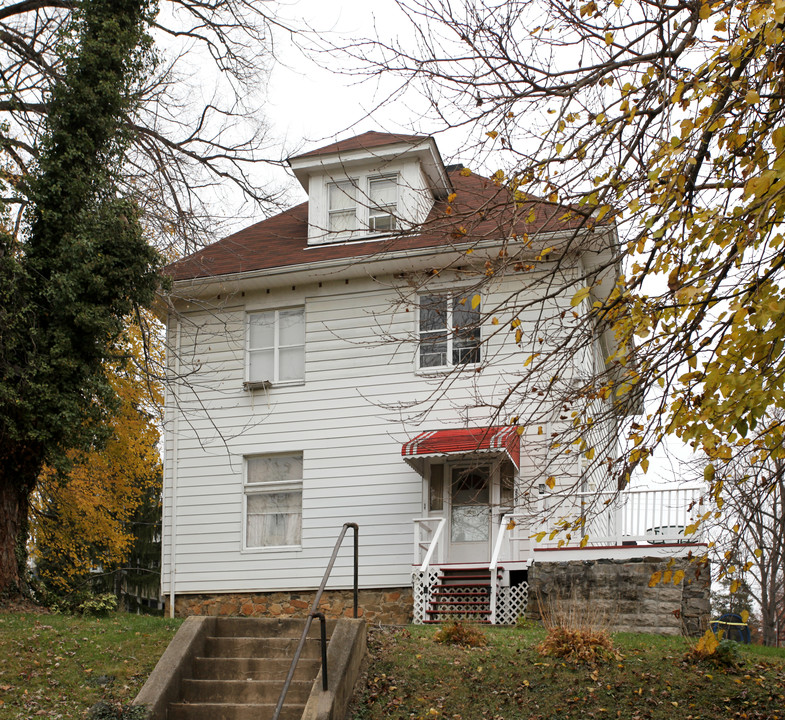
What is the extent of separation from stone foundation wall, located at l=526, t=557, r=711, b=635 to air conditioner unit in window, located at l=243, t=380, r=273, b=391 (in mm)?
6220

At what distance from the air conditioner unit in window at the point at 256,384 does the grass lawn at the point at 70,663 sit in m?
6.66

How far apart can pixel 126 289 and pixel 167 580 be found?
22.6ft

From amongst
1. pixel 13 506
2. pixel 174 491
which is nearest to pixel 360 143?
pixel 174 491

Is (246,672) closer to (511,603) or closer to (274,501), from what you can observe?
(511,603)

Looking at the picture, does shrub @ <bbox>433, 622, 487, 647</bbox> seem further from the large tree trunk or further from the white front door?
the large tree trunk

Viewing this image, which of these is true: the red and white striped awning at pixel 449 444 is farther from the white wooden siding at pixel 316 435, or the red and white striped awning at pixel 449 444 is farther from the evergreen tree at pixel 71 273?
the evergreen tree at pixel 71 273

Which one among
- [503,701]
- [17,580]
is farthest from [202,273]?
[503,701]

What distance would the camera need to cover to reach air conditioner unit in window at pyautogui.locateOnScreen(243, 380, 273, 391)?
693 inches

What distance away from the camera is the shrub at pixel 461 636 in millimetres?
10508

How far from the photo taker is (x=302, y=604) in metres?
16.6

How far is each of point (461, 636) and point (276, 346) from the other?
8.67m

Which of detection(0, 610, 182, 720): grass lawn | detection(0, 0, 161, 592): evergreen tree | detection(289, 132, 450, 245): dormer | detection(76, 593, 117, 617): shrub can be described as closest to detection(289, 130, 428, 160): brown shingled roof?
detection(289, 132, 450, 245): dormer

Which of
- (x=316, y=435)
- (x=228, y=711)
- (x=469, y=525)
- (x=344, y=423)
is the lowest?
(x=228, y=711)

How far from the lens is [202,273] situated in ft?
59.9
